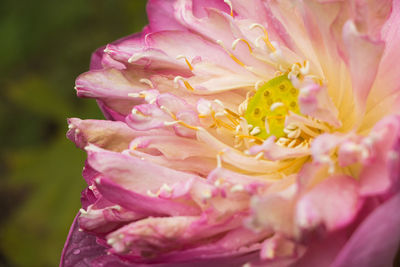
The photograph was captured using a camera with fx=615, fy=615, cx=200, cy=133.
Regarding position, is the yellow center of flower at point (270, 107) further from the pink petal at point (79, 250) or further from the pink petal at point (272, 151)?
the pink petal at point (79, 250)

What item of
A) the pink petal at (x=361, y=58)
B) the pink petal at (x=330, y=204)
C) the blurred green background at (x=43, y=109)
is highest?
the pink petal at (x=361, y=58)

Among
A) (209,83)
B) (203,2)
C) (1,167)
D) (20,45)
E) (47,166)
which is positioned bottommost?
(1,167)

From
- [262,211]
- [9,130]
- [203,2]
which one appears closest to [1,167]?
[9,130]

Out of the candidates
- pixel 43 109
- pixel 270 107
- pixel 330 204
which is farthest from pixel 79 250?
pixel 43 109

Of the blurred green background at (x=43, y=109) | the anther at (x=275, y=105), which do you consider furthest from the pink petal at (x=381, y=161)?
the blurred green background at (x=43, y=109)

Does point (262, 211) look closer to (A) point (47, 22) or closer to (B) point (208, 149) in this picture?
(B) point (208, 149)

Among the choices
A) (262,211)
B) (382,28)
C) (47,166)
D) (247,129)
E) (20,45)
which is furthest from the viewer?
(20,45)

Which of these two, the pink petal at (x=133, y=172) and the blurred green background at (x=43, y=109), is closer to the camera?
the pink petal at (x=133, y=172)
